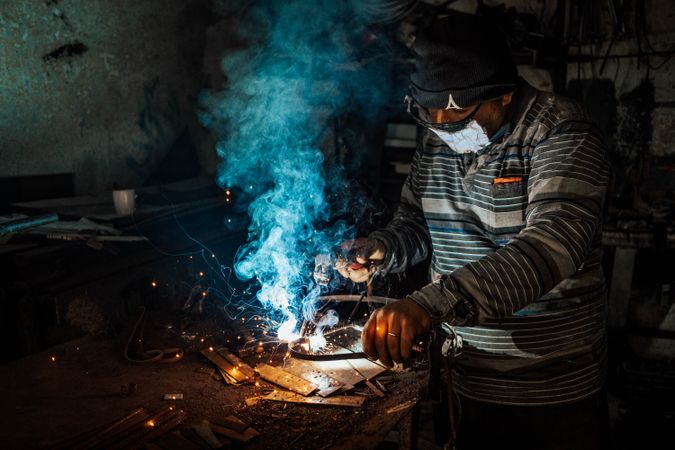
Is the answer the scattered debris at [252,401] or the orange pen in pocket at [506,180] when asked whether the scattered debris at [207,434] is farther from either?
the orange pen in pocket at [506,180]

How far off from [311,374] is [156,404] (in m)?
0.92

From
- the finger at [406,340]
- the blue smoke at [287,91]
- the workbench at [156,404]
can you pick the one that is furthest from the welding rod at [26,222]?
the finger at [406,340]

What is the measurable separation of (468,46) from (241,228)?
5549 millimetres

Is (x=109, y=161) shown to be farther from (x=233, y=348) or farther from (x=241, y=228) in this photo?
(x=233, y=348)

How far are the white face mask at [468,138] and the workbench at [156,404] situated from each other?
1435mm

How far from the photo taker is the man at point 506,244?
224 centimetres

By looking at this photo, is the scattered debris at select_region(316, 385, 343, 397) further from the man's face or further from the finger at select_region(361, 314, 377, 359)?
the man's face

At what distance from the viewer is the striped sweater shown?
7.35 ft

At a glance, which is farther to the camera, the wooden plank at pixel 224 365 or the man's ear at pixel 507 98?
the wooden plank at pixel 224 365

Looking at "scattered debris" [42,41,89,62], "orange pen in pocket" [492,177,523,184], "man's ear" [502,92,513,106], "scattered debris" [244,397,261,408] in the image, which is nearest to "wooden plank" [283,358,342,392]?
"scattered debris" [244,397,261,408]

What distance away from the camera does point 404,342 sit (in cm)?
214

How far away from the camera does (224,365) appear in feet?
10.9

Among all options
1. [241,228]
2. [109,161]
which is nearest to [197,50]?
[109,161]

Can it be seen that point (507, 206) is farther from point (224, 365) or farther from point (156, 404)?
point (156, 404)
